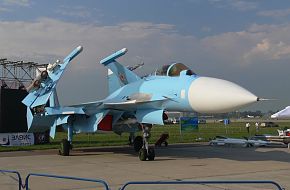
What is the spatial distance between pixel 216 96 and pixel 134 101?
3128 mm

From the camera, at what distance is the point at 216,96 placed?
11.3m

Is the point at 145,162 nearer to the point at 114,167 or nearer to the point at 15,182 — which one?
the point at 114,167

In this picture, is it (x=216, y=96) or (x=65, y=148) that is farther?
(x=65, y=148)

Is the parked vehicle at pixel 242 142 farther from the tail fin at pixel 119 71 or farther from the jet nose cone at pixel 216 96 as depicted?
the jet nose cone at pixel 216 96

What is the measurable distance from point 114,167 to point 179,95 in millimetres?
2931

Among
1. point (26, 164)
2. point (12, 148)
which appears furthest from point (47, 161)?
point (12, 148)

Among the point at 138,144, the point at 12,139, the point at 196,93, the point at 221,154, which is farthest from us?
the point at 12,139

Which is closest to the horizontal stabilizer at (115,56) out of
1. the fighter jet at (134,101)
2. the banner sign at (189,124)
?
the fighter jet at (134,101)

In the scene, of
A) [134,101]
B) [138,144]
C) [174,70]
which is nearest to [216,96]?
[174,70]

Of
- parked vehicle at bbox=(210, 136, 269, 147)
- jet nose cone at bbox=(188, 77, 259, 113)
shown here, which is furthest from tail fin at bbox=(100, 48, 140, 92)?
parked vehicle at bbox=(210, 136, 269, 147)

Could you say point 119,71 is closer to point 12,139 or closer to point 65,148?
point 65,148

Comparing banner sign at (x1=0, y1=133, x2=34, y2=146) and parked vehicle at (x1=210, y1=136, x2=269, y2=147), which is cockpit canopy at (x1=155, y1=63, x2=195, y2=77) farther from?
banner sign at (x1=0, y1=133, x2=34, y2=146)

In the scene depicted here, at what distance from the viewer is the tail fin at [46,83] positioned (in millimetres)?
16516

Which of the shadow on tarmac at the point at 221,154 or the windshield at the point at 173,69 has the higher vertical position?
the windshield at the point at 173,69
